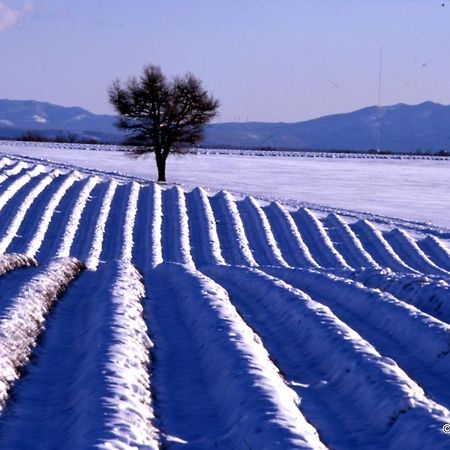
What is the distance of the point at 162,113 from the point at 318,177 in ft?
40.5

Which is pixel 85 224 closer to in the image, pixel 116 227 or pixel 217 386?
pixel 116 227

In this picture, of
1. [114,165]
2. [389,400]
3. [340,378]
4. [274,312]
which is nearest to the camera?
[389,400]

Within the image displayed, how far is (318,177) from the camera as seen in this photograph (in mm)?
57125

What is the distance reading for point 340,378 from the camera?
9422 millimetres

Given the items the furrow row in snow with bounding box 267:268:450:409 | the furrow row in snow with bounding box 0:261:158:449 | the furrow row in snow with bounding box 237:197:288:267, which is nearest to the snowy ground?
the furrow row in snow with bounding box 237:197:288:267

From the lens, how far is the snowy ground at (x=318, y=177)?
138 feet

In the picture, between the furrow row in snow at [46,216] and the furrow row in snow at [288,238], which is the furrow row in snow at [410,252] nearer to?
the furrow row in snow at [288,238]

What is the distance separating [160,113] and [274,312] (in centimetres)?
3836

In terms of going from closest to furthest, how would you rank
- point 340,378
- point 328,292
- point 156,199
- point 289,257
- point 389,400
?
point 389,400 → point 340,378 → point 328,292 → point 289,257 → point 156,199

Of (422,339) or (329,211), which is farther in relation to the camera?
(329,211)

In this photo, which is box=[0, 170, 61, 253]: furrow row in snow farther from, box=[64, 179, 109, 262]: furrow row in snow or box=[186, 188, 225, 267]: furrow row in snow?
box=[186, 188, 225, 267]: furrow row in snow

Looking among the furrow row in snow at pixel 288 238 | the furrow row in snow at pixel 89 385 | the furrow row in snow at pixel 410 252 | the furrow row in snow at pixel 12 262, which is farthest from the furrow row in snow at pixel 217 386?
the furrow row in snow at pixel 410 252

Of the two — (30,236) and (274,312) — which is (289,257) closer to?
(30,236)

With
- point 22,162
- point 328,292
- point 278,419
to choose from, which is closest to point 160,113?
point 22,162
